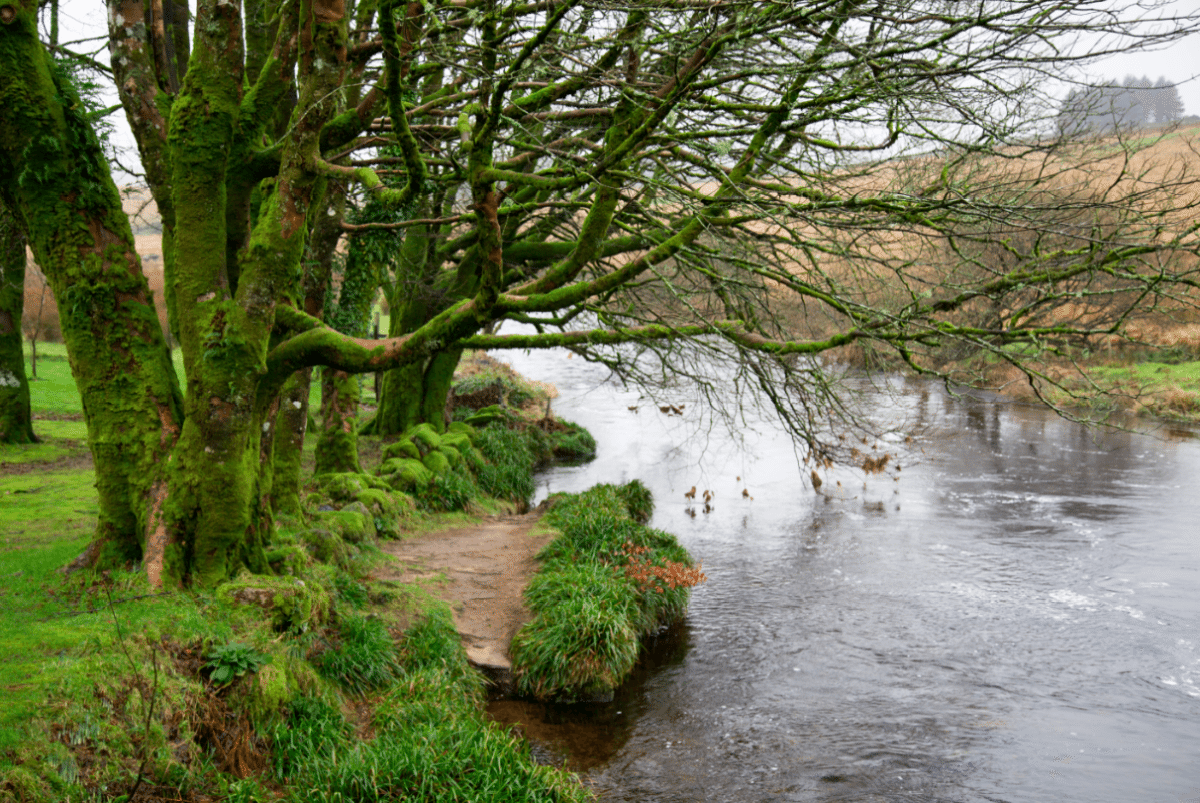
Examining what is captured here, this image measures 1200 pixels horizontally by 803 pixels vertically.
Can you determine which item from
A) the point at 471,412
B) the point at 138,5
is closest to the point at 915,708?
the point at 138,5

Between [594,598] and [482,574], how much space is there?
1.91 meters

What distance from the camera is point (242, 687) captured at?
5.07 meters

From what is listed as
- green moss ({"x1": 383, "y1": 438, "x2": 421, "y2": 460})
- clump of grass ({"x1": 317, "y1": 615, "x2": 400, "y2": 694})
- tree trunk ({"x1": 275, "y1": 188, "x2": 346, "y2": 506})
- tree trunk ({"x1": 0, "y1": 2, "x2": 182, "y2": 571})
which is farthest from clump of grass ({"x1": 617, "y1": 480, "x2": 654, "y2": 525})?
tree trunk ({"x1": 0, "y1": 2, "x2": 182, "y2": 571})

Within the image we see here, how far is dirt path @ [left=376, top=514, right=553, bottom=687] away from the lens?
797 cm

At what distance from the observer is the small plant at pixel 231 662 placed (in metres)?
4.99

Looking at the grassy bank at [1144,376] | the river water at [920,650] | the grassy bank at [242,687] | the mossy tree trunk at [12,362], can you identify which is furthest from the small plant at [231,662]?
the grassy bank at [1144,376]

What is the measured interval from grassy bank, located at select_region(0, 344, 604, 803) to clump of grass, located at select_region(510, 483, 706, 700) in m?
0.79

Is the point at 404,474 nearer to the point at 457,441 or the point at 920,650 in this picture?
the point at 457,441

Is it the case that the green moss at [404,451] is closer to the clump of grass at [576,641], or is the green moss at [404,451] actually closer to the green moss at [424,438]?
the green moss at [424,438]

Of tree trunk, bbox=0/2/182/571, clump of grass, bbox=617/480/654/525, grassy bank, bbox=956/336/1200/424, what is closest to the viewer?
tree trunk, bbox=0/2/182/571

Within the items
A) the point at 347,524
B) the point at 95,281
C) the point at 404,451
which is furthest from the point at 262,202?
the point at 404,451

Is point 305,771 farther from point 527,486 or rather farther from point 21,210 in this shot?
point 527,486

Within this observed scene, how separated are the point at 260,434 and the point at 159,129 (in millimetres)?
2744

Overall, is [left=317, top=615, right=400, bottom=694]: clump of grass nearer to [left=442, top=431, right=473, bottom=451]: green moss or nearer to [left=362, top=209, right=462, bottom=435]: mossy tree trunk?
[left=442, top=431, right=473, bottom=451]: green moss
